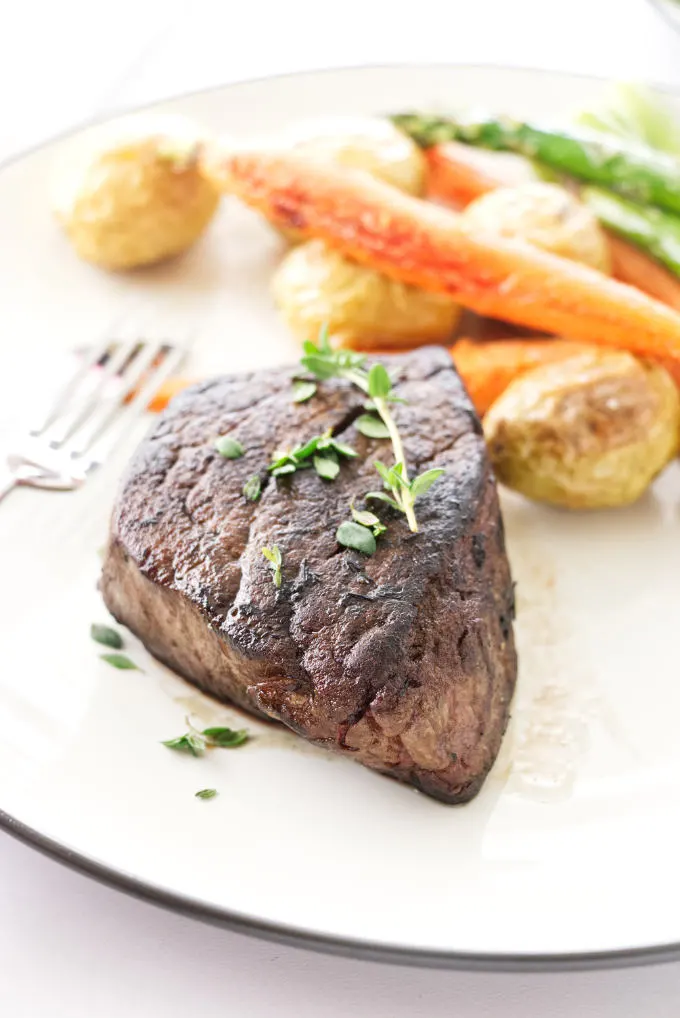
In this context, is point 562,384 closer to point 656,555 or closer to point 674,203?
point 656,555

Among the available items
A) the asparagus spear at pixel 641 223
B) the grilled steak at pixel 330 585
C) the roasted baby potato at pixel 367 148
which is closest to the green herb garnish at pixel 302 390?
the grilled steak at pixel 330 585

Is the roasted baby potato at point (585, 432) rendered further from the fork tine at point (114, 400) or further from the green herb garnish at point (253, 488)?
the fork tine at point (114, 400)

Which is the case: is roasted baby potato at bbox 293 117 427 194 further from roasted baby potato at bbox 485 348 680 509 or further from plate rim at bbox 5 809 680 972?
plate rim at bbox 5 809 680 972

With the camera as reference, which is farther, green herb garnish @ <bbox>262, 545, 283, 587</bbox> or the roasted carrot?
the roasted carrot

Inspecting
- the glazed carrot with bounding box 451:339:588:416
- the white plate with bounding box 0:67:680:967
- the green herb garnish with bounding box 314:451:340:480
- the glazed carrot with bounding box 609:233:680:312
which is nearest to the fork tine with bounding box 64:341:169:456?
the white plate with bounding box 0:67:680:967

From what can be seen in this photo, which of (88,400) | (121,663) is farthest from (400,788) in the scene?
(88,400)

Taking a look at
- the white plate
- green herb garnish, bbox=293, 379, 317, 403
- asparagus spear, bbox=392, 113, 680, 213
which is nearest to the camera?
the white plate

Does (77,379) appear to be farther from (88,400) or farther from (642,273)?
(642,273)

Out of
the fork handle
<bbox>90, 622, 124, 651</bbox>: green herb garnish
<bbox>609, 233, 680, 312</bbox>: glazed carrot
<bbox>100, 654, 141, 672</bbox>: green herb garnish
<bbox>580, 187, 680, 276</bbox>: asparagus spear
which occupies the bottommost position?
<bbox>100, 654, 141, 672</bbox>: green herb garnish
